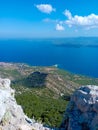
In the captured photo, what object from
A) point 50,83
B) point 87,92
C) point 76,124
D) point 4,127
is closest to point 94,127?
point 76,124

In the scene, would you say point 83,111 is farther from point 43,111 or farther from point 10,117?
point 43,111

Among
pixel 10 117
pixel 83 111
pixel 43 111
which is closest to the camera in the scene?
pixel 10 117

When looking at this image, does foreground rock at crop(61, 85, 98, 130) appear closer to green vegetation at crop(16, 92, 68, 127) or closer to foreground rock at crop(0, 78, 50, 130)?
foreground rock at crop(0, 78, 50, 130)

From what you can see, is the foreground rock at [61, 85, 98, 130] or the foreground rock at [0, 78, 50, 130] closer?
the foreground rock at [0, 78, 50, 130]

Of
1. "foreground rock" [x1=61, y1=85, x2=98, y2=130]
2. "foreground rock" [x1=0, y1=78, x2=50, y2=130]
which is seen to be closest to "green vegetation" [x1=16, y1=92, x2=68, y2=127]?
"foreground rock" [x1=61, y1=85, x2=98, y2=130]

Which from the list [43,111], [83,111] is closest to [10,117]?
[83,111]

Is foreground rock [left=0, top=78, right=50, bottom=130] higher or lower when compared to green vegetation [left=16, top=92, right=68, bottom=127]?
higher

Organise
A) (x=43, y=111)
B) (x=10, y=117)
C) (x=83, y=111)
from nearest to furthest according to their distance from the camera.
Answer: (x=10, y=117) → (x=83, y=111) → (x=43, y=111)

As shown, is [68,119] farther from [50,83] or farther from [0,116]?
[50,83]

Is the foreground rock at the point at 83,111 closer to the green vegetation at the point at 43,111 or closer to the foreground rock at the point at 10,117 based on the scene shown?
the foreground rock at the point at 10,117
